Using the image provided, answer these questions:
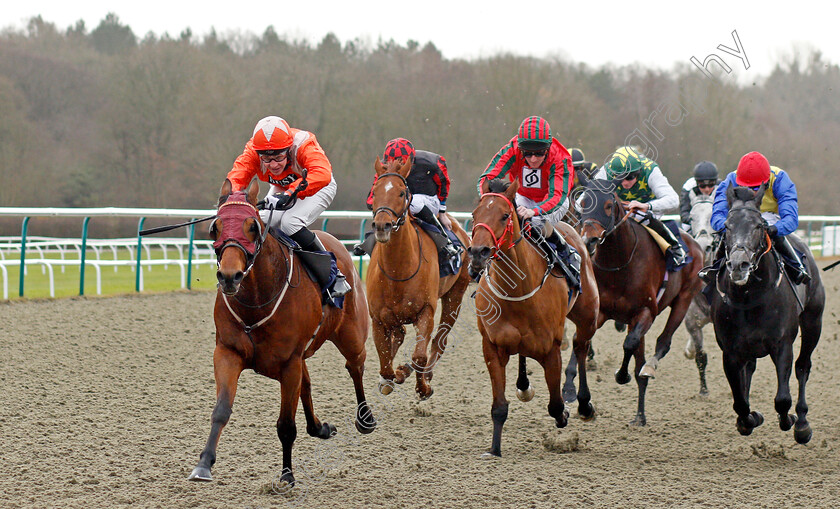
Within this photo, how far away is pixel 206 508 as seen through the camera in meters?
3.64

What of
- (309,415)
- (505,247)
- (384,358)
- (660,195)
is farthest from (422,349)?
(660,195)

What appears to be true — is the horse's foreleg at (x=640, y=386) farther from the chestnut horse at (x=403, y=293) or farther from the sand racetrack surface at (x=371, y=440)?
the chestnut horse at (x=403, y=293)

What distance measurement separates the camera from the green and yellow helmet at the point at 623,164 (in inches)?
263

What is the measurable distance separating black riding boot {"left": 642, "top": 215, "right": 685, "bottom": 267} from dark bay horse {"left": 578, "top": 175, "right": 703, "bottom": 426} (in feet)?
0.30

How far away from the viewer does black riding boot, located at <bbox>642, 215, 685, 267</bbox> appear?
6645 mm

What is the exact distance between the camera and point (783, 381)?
16.0 feet

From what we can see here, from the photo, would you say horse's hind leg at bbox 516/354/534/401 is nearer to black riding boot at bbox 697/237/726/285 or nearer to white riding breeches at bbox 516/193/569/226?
white riding breeches at bbox 516/193/569/226

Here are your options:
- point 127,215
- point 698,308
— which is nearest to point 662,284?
point 698,308

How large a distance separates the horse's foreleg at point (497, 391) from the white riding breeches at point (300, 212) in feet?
3.96

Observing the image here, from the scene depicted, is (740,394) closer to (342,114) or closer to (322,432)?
(322,432)

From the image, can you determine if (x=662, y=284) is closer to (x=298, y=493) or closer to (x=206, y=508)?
(x=298, y=493)

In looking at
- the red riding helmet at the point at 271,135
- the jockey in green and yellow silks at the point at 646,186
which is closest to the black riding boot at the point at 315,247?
the red riding helmet at the point at 271,135

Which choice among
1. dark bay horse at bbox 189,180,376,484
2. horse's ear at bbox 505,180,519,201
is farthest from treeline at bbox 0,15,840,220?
dark bay horse at bbox 189,180,376,484

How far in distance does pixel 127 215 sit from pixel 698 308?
20.8ft
